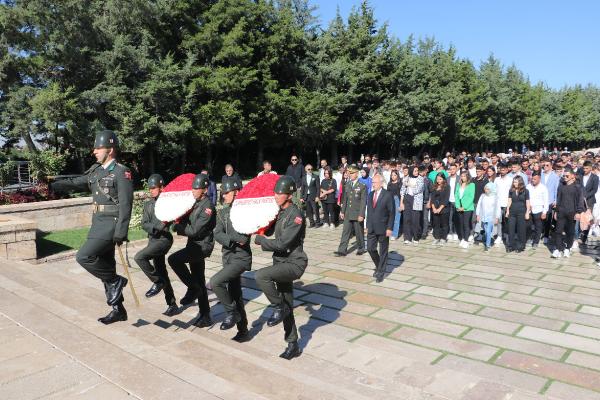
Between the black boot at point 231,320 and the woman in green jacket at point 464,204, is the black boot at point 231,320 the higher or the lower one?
the lower one

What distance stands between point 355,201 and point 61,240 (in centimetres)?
634

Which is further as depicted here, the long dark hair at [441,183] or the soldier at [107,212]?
the long dark hair at [441,183]

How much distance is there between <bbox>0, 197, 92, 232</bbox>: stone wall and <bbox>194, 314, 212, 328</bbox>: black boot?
716 centimetres

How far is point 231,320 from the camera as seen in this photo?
5.43 metres

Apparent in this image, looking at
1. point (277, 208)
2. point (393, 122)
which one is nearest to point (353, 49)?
point (393, 122)

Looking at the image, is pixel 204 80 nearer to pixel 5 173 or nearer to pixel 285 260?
pixel 5 173

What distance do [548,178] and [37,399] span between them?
38.2ft

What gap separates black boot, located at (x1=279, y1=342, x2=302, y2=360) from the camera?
15.5ft

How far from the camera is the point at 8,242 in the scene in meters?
8.69

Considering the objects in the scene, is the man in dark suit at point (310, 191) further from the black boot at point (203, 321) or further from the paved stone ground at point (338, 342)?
the black boot at point (203, 321)

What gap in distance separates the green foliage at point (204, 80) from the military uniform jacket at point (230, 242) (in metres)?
11.6

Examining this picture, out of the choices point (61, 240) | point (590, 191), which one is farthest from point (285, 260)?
point (590, 191)

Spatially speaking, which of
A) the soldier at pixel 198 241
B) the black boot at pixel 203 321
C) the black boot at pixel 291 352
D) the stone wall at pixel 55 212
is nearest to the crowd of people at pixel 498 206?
the stone wall at pixel 55 212

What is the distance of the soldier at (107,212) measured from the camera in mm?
5070
